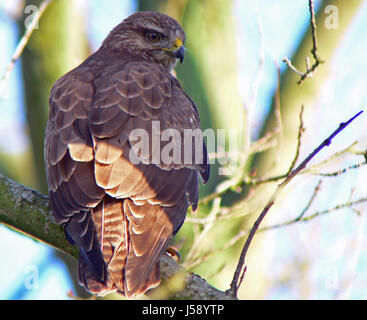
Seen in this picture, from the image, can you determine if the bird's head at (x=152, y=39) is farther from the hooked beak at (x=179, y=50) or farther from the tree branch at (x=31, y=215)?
the tree branch at (x=31, y=215)

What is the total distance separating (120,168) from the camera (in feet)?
12.2

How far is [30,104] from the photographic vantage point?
20.7 ft

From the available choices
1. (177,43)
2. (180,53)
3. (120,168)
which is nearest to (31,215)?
(120,168)

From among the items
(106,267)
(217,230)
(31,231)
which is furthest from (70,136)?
(217,230)

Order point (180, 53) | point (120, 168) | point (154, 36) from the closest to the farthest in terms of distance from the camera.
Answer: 1. point (120, 168)
2. point (180, 53)
3. point (154, 36)

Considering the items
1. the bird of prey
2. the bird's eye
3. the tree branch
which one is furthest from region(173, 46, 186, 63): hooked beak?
the tree branch

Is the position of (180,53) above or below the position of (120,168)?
above

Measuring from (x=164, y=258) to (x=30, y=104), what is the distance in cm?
323

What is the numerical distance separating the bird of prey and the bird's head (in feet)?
2.24

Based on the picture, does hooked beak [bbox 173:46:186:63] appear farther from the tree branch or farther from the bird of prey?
the tree branch

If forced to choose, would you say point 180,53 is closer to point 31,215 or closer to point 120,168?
point 120,168

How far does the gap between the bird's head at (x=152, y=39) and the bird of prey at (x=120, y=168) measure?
68 centimetres

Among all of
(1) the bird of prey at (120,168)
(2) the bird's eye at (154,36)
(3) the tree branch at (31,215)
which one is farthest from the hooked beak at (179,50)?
(3) the tree branch at (31,215)

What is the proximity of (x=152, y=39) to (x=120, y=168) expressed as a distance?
7.02 feet
